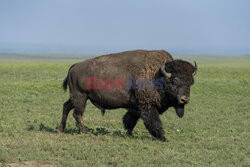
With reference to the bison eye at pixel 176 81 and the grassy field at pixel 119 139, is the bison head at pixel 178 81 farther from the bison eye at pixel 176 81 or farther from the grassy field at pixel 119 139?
the grassy field at pixel 119 139

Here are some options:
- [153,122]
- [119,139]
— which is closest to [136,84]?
[153,122]

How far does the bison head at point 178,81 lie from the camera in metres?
8.63

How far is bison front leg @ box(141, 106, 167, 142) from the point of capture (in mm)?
9031

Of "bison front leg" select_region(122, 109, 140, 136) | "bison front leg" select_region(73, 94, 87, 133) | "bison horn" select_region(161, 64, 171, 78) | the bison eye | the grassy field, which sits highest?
"bison horn" select_region(161, 64, 171, 78)

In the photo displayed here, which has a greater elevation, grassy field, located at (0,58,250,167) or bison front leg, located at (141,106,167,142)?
bison front leg, located at (141,106,167,142)

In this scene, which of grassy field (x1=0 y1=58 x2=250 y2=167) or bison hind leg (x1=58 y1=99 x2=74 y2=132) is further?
bison hind leg (x1=58 y1=99 x2=74 y2=132)

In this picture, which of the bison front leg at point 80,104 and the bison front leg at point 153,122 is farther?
the bison front leg at point 80,104

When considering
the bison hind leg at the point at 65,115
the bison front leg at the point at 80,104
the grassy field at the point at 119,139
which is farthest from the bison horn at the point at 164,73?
the bison hind leg at the point at 65,115

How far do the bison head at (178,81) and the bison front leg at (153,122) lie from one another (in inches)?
21.9

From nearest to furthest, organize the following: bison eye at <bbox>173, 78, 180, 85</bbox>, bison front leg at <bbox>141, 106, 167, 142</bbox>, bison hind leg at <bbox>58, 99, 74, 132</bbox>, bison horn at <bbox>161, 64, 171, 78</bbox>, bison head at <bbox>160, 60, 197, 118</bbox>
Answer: bison head at <bbox>160, 60, 197, 118</bbox>, bison eye at <bbox>173, 78, 180, 85</bbox>, bison horn at <bbox>161, 64, 171, 78</bbox>, bison front leg at <bbox>141, 106, 167, 142</bbox>, bison hind leg at <bbox>58, 99, 74, 132</bbox>

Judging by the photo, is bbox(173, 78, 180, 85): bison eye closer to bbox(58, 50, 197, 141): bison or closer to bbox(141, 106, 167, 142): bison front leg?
bbox(58, 50, 197, 141): bison

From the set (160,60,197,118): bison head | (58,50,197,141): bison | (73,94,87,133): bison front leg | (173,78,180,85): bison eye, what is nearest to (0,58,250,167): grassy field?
(73,94,87,133): bison front leg

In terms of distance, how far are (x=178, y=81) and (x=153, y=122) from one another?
1.23 metres

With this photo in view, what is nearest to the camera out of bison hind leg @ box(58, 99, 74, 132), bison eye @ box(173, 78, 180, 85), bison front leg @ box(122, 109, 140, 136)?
bison eye @ box(173, 78, 180, 85)
